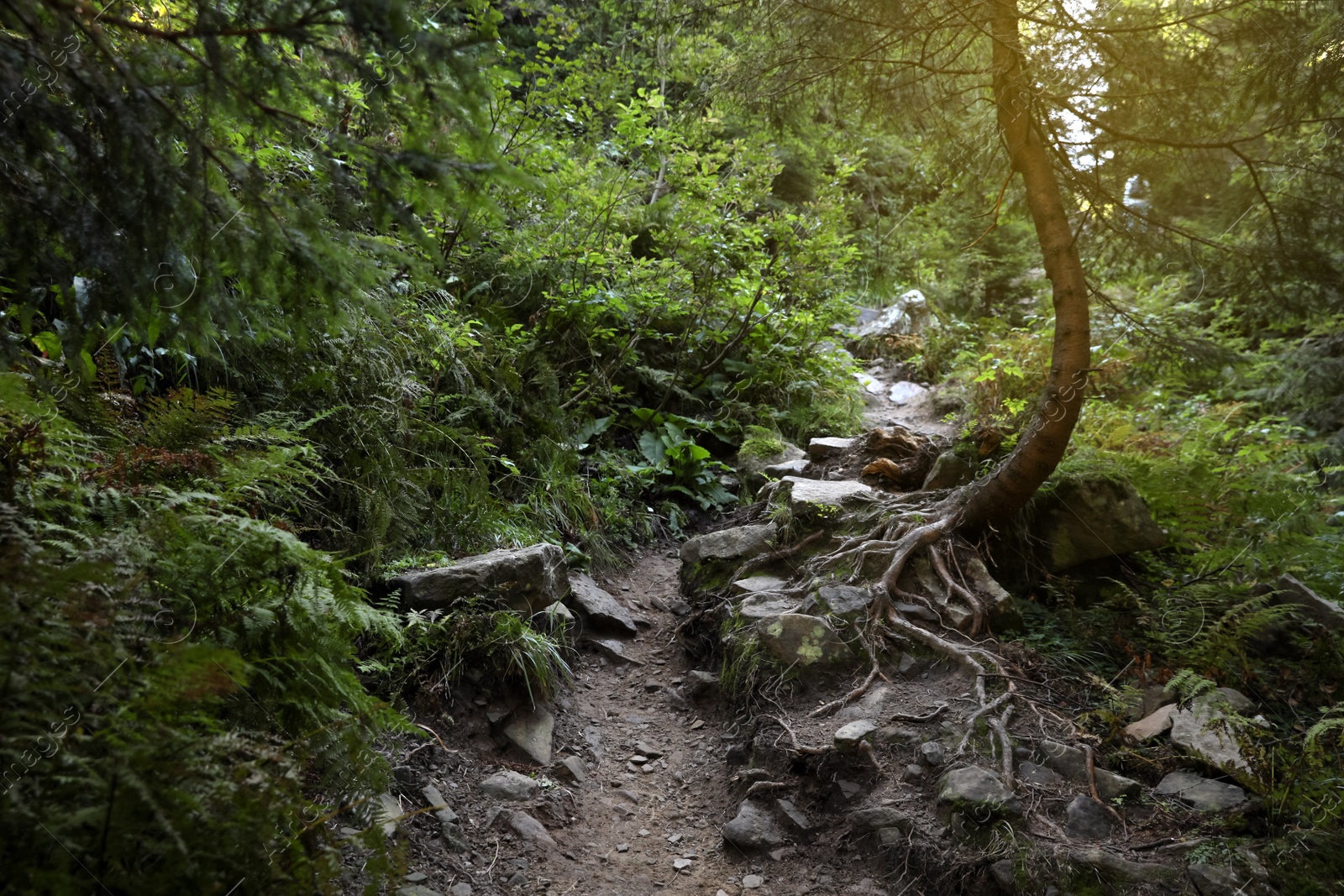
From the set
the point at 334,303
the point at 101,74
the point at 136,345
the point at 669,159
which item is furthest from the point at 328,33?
the point at 669,159

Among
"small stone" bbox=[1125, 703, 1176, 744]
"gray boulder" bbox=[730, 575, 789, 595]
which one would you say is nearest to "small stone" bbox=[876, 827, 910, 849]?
"small stone" bbox=[1125, 703, 1176, 744]

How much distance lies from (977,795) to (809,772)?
0.95 m

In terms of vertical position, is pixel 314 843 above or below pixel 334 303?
below

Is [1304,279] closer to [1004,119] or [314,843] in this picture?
[1004,119]

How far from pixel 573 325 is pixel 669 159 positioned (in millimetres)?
2448

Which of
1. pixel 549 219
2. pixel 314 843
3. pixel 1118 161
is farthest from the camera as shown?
pixel 549 219

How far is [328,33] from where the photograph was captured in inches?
90.0

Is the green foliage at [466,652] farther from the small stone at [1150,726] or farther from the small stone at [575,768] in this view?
the small stone at [1150,726]

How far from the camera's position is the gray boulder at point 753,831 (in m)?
3.83

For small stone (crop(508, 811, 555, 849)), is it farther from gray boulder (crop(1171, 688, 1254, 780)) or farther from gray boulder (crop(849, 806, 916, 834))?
gray boulder (crop(1171, 688, 1254, 780))

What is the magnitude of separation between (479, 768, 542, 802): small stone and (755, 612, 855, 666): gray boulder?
178 centimetres

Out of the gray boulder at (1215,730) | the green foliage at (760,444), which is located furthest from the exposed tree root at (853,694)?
the green foliage at (760,444)

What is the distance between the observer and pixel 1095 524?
18.2ft

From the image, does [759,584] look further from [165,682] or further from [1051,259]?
[165,682]
